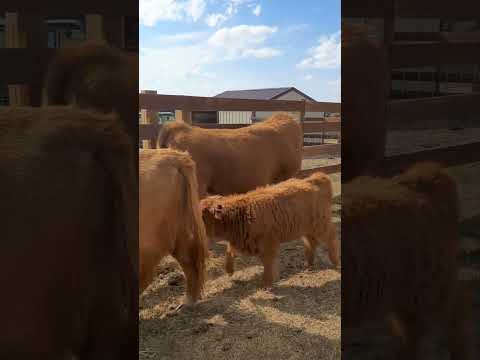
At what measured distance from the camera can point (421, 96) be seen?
4.33 ft

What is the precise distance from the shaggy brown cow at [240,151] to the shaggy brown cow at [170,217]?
1.35m

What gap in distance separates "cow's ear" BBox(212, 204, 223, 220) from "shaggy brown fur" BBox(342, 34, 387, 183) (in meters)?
2.36

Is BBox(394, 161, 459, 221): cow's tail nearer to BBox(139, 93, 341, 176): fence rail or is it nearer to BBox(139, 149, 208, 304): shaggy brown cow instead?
BBox(139, 149, 208, 304): shaggy brown cow

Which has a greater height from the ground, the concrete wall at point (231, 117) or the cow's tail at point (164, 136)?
the concrete wall at point (231, 117)

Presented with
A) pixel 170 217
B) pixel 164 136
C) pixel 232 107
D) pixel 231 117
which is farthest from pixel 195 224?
pixel 231 117

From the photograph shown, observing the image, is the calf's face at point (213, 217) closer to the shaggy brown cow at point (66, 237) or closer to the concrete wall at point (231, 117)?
the shaggy brown cow at point (66, 237)

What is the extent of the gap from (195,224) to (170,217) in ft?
0.78

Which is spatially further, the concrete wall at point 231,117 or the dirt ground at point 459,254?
the concrete wall at point 231,117

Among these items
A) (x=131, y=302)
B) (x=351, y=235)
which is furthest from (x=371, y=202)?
(x=131, y=302)

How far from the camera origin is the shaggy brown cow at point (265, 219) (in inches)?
140

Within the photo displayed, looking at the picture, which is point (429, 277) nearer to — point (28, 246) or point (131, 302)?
Result: point (131, 302)

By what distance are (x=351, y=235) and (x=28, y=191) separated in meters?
0.94

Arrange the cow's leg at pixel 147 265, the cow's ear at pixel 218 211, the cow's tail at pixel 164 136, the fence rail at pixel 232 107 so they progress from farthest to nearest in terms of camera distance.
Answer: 1. the fence rail at pixel 232 107
2. the cow's tail at pixel 164 136
3. the cow's ear at pixel 218 211
4. the cow's leg at pixel 147 265

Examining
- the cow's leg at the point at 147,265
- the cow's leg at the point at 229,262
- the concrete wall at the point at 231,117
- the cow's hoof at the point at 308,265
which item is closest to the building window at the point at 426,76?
the cow's leg at the point at 147,265
